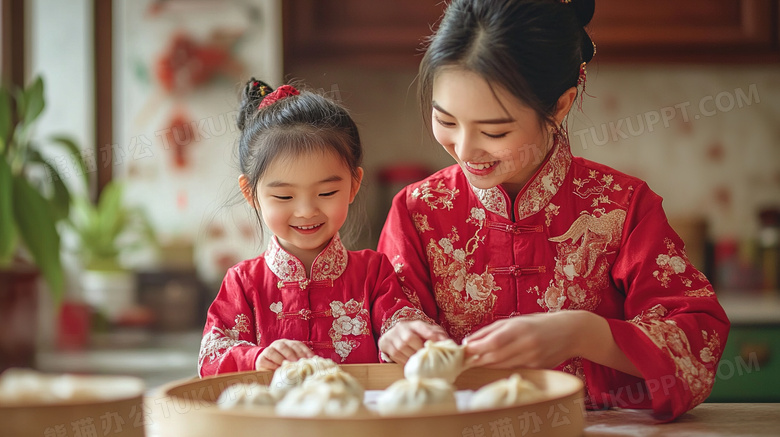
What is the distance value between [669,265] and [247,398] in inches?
26.2

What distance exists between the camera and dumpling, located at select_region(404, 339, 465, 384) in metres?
0.86

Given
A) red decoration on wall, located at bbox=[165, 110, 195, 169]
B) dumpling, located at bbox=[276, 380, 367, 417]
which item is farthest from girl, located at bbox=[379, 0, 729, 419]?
red decoration on wall, located at bbox=[165, 110, 195, 169]

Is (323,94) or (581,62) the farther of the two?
(323,94)

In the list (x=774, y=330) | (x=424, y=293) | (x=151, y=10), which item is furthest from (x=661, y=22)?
(x=424, y=293)

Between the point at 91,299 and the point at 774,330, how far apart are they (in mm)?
2274

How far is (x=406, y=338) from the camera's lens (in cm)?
96

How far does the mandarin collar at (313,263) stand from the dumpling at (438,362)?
0.97 ft

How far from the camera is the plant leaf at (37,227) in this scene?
82.7 inches

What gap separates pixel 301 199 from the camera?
1.07 metres

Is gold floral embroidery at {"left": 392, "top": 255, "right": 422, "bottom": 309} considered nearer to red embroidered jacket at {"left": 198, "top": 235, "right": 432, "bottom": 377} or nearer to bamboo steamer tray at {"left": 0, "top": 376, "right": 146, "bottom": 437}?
red embroidered jacket at {"left": 198, "top": 235, "right": 432, "bottom": 377}

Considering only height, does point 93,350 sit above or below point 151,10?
below

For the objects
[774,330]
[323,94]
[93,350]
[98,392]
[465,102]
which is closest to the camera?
[98,392]

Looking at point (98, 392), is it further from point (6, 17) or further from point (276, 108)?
point (6, 17)

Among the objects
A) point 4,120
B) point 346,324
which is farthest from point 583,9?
point 4,120
